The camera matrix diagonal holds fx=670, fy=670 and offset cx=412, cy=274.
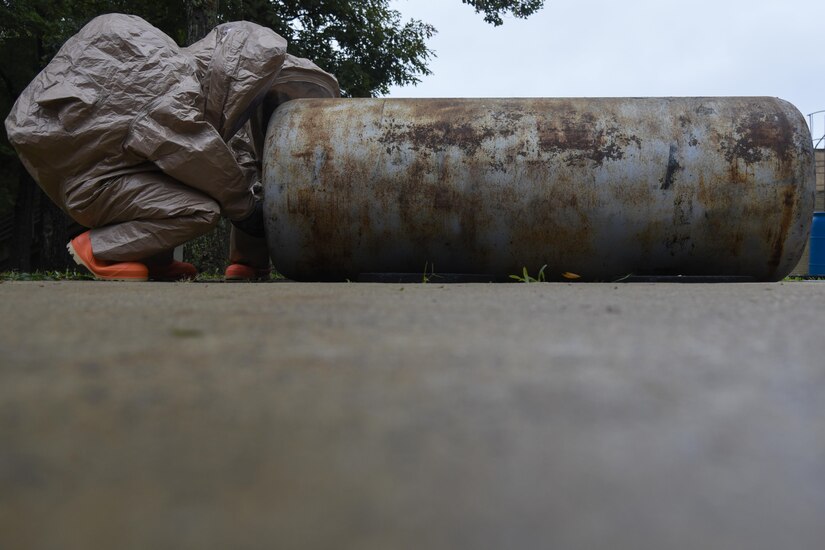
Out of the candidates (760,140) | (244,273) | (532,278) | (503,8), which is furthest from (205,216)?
(503,8)

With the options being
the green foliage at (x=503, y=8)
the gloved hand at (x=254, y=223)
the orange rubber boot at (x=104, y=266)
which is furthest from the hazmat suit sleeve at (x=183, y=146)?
the green foliage at (x=503, y=8)

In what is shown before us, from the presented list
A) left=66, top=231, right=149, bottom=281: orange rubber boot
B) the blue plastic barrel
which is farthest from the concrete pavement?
the blue plastic barrel

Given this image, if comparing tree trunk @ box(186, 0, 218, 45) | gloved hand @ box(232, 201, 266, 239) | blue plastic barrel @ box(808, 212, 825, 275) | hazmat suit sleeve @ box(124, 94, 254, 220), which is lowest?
blue plastic barrel @ box(808, 212, 825, 275)

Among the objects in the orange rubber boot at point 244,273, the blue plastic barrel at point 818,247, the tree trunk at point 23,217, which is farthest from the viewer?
the tree trunk at point 23,217

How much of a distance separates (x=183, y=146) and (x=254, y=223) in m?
0.69

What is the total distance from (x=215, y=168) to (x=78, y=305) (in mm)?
1841

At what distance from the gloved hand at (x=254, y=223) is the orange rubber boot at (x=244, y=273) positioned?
0.91 ft

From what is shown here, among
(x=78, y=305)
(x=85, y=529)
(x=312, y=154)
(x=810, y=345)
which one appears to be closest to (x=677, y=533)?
(x=85, y=529)

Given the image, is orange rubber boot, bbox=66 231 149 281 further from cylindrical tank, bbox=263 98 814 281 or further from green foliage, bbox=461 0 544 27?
green foliage, bbox=461 0 544 27

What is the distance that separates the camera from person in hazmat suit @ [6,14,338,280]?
299 centimetres

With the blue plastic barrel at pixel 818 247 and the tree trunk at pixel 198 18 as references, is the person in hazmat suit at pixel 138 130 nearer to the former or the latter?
the tree trunk at pixel 198 18

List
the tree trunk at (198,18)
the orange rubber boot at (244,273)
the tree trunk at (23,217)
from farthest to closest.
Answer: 1. the tree trunk at (23,217)
2. the tree trunk at (198,18)
3. the orange rubber boot at (244,273)

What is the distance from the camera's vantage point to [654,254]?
121 inches

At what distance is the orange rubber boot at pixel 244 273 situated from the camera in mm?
3904
